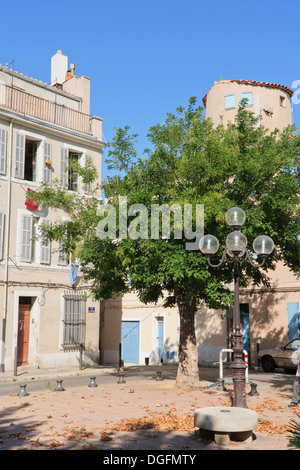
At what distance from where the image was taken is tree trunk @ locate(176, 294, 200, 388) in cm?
1376

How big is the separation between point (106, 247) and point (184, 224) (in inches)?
101

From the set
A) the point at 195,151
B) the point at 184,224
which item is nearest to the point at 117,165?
the point at 195,151

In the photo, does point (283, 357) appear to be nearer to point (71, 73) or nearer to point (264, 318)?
point (264, 318)

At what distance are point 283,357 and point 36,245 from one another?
10.8 metres

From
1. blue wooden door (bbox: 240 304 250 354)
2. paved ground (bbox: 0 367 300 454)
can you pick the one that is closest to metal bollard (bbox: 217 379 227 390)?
paved ground (bbox: 0 367 300 454)

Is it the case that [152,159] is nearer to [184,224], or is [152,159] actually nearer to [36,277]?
[184,224]

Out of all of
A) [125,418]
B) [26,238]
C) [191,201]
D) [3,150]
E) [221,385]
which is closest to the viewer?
[125,418]

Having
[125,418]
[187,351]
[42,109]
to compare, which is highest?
[42,109]

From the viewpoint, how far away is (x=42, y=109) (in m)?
21.1

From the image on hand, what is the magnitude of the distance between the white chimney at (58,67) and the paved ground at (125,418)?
17.4 meters

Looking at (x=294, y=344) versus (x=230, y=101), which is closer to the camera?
(x=294, y=344)

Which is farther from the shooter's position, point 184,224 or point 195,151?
point 195,151

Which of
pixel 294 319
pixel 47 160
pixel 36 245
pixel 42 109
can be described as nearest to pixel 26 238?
pixel 36 245

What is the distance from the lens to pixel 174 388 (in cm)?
1368
